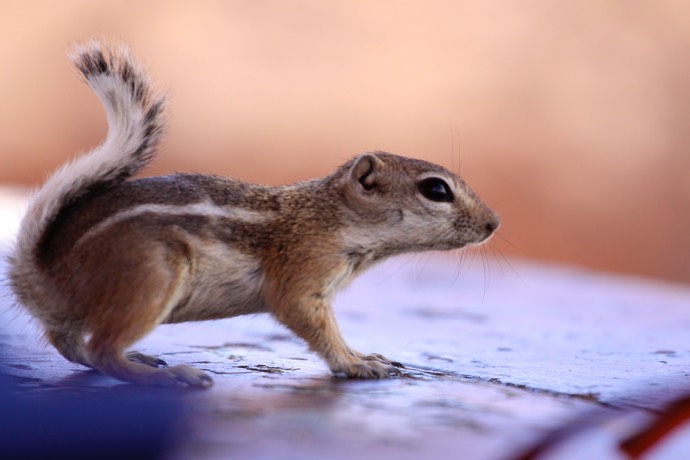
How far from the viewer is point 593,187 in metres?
8.03

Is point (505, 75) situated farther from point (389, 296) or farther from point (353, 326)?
point (353, 326)

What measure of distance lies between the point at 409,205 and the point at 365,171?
14 centimetres

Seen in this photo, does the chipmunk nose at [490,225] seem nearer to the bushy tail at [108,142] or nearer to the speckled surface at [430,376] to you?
the speckled surface at [430,376]

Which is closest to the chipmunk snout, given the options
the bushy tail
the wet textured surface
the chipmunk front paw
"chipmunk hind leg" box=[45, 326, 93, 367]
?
the wet textured surface

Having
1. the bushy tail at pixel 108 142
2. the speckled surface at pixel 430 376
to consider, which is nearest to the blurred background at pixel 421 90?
the speckled surface at pixel 430 376

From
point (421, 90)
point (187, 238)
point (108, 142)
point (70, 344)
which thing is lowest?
point (70, 344)

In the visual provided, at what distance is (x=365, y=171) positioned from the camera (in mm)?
2744

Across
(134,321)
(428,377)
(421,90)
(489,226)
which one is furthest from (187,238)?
(421,90)

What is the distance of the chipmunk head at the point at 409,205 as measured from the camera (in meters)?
2.71

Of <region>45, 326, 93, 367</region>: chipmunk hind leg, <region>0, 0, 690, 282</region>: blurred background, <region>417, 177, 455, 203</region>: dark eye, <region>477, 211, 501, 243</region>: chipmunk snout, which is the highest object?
<region>0, 0, 690, 282</region>: blurred background

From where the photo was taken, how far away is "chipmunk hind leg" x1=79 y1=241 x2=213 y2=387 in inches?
86.1

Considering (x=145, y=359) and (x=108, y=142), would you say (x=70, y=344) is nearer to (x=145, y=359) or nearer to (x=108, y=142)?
(x=145, y=359)

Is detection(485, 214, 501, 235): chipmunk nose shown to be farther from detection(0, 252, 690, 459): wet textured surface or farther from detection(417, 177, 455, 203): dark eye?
detection(0, 252, 690, 459): wet textured surface

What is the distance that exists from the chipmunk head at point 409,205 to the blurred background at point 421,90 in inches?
200
